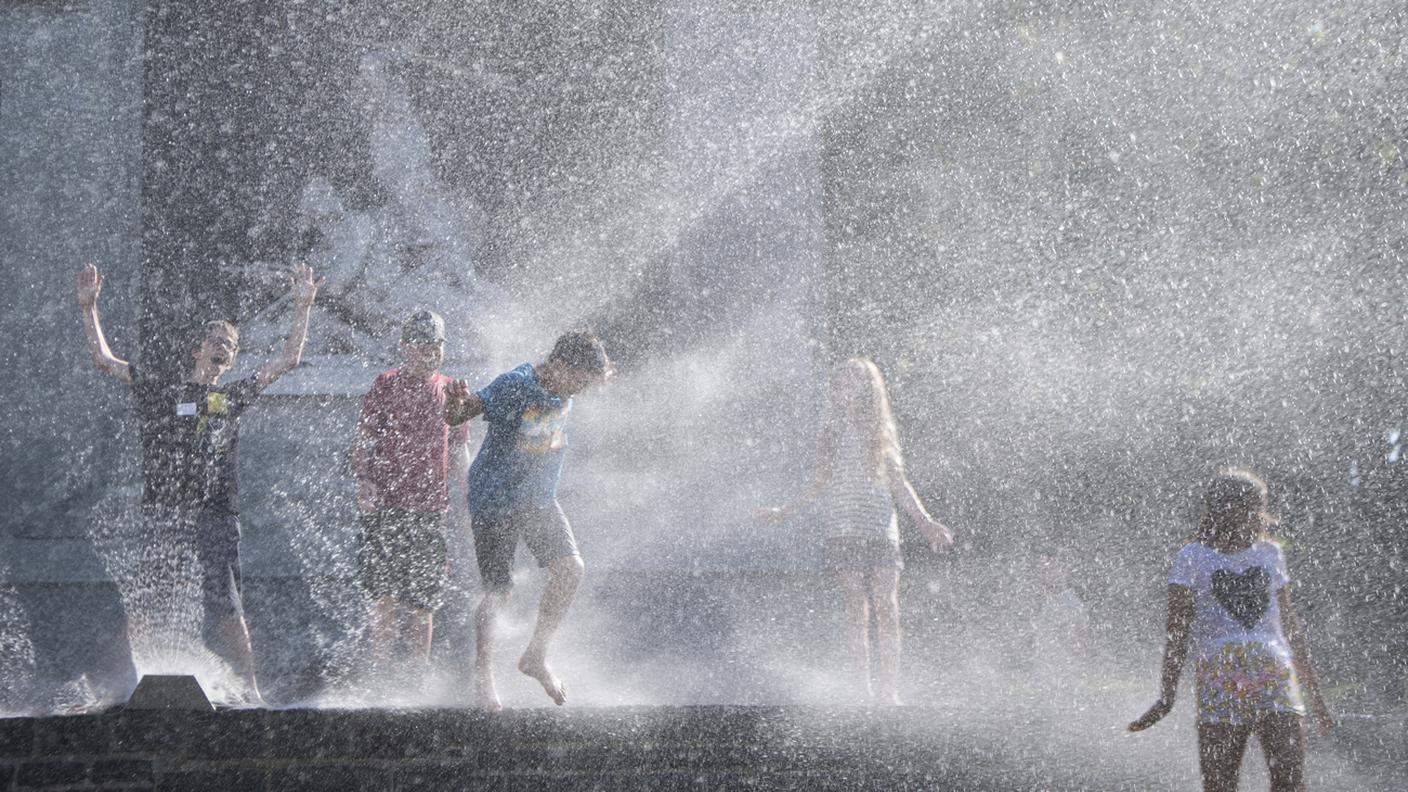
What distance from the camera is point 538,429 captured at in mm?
4668

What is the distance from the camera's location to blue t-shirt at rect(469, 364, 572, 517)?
4.64 meters

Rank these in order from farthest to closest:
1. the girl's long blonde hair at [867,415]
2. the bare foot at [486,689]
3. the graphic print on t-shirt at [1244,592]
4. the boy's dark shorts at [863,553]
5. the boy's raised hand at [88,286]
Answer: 1. the boy's raised hand at [88,286]
2. the girl's long blonde hair at [867,415]
3. the boy's dark shorts at [863,553]
4. the bare foot at [486,689]
5. the graphic print on t-shirt at [1244,592]

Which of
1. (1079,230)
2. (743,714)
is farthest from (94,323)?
(1079,230)

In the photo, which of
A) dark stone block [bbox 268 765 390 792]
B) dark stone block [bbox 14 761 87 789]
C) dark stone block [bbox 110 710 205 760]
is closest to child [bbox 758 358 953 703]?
dark stone block [bbox 268 765 390 792]

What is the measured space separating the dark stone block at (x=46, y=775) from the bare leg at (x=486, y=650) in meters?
1.43

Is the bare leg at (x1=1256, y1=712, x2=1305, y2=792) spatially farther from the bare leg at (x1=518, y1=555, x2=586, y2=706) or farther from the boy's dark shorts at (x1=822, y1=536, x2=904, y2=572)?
the bare leg at (x1=518, y1=555, x2=586, y2=706)

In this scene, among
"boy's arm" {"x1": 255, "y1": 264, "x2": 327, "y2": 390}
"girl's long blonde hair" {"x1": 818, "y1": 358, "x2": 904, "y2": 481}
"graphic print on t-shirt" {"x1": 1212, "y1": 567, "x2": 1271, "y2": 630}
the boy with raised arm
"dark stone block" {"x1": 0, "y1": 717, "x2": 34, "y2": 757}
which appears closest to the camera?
"dark stone block" {"x1": 0, "y1": 717, "x2": 34, "y2": 757}

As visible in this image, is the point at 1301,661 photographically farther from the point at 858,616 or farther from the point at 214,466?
the point at 214,466

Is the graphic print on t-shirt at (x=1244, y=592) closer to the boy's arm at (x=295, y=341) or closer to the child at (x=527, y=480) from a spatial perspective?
the child at (x=527, y=480)

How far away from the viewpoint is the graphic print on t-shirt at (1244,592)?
3.75m

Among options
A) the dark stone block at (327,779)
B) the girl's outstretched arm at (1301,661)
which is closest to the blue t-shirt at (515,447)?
the dark stone block at (327,779)

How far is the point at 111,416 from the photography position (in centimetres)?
775

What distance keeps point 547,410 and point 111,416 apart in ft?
14.5

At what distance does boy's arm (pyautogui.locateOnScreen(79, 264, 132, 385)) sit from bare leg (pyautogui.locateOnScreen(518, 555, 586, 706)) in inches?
80.7
